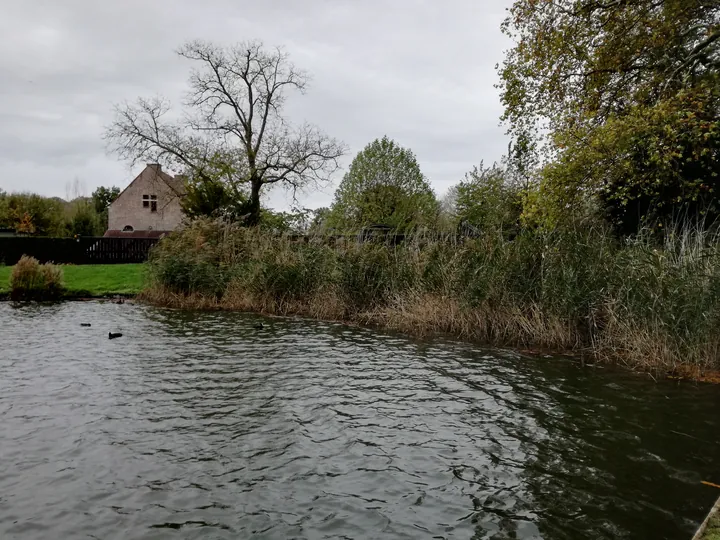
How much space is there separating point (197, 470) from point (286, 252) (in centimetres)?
1153

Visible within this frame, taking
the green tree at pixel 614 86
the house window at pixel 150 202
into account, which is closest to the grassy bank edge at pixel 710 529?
the green tree at pixel 614 86

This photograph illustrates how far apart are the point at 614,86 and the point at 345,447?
13078 millimetres

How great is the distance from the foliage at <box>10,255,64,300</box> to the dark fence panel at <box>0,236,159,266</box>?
1065 cm

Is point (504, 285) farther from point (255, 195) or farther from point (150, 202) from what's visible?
point (150, 202)

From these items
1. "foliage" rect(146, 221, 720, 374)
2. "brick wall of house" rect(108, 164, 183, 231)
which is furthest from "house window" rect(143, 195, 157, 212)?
"foliage" rect(146, 221, 720, 374)

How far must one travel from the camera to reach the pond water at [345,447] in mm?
4312

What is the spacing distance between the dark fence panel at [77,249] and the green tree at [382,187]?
12.5m

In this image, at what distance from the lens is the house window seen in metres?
50.1

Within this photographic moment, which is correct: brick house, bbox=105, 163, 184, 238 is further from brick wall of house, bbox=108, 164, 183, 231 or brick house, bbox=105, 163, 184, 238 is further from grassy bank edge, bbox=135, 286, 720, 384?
grassy bank edge, bbox=135, 286, 720, 384

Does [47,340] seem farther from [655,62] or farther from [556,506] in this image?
[655,62]

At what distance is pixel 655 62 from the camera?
13.9 meters

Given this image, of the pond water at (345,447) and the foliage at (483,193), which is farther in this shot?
the foliage at (483,193)

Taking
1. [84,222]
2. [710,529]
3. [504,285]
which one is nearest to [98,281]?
[504,285]

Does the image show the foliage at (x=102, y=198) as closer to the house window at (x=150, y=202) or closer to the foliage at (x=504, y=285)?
the house window at (x=150, y=202)
